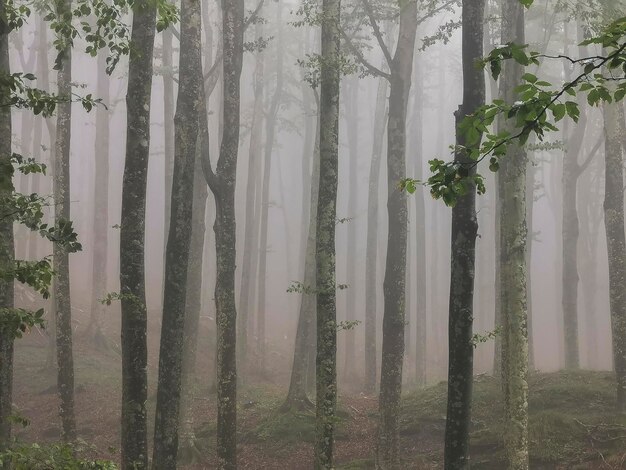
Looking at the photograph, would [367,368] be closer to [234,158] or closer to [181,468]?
[181,468]

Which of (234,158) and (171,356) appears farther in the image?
(234,158)

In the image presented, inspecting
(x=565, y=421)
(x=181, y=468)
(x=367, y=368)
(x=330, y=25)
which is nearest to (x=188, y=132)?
(x=330, y=25)

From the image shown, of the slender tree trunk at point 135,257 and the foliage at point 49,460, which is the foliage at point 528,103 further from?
the slender tree trunk at point 135,257

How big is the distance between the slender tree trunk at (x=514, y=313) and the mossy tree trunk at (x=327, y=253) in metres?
2.64

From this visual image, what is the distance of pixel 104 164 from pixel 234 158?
663 inches

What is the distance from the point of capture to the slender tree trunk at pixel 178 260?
27.7 ft

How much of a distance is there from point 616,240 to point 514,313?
437 centimetres

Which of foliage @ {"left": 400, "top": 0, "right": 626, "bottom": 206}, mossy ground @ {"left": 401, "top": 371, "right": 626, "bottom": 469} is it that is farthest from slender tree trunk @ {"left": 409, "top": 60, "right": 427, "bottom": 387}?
foliage @ {"left": 400, "top": 0, "right": 626, "bottom": 206}

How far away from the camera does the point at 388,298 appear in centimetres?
1184

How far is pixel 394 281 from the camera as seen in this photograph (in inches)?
468

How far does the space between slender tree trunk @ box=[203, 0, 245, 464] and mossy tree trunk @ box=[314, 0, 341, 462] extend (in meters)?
1.82

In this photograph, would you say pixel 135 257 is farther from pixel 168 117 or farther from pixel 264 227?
pixel 264 227

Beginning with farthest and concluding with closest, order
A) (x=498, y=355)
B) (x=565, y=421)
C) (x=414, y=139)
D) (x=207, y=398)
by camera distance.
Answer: (x=414, y=139), (x=207, y=398), (x=498, y=355), (x=565, y=421)

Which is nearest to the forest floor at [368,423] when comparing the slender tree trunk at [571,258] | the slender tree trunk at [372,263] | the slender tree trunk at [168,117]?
the slender tree trunk at [372,263]
